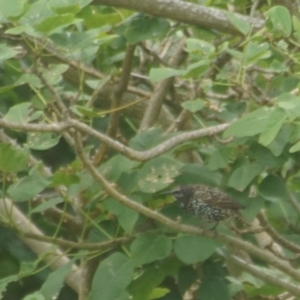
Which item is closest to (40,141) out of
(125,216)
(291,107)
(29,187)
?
(29,187)

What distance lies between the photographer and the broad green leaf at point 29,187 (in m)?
1.55

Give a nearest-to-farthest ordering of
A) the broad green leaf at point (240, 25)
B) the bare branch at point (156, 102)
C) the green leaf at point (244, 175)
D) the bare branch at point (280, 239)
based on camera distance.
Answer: the broad green leaf at point (240, 25), the green leaf at point (244, 175), the bare branch at point (280, 239), the bare branch at point (156, 102)

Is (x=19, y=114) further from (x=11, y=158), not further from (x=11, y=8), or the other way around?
(x=11, y=8)

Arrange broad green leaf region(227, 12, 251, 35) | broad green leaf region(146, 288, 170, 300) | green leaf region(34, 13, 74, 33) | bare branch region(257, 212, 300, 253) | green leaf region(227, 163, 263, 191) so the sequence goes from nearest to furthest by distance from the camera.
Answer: green leaf region(34, 13, 74, 33)
broad green leaf region(227, 12, 251, 35)
green leaf region(227, 163, 263, 191)
broad green leaf region(146, 288, 170, 300)
bare branch region(257, 212, 300, 253)

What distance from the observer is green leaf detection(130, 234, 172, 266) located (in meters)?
1.58

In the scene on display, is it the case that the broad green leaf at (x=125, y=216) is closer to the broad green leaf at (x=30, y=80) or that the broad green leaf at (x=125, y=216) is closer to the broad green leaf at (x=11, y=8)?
the broad green leaf at (x=30, y=80)

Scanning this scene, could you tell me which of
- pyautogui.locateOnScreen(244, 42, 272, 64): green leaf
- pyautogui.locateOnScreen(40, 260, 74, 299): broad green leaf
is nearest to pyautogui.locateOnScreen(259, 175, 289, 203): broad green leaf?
pyautogui.locateOnScreen(244, 42, 272, 64): green leaf

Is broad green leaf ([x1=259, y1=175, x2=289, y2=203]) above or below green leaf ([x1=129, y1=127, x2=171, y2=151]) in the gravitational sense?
below

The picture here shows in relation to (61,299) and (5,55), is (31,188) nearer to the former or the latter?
(5,55)

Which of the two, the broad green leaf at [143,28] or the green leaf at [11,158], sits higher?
the broad green leaf at [143,28]

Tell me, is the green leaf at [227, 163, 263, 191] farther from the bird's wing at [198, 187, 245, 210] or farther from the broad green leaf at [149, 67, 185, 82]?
the broad green leaf at [149, 67, 185, 82]

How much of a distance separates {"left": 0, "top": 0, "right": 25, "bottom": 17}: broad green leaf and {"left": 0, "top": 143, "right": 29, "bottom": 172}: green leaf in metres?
0.28

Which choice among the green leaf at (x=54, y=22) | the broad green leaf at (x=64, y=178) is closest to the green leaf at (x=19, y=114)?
the broad green leaf at (x=64, y=178)

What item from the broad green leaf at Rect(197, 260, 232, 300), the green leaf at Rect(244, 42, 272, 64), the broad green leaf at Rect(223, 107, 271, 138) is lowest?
the broad green leaf at Rect(197, 260, 232, 300)
